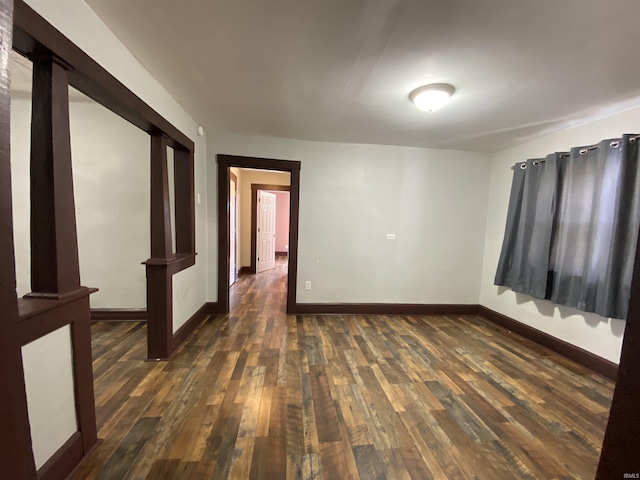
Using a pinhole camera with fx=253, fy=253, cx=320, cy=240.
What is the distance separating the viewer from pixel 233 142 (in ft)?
10.3

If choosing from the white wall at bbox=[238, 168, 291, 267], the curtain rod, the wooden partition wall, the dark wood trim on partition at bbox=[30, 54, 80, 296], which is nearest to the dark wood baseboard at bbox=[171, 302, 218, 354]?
the wooden partition wall

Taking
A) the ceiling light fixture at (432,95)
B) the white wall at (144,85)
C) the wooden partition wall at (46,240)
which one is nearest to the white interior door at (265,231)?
the white wall at (144,85)

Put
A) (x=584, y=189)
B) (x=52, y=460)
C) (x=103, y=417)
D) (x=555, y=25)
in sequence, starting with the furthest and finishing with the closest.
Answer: (x=584, y=189) < (x=103, y=417) < (x=555, y=25) < (x=52, y=460)

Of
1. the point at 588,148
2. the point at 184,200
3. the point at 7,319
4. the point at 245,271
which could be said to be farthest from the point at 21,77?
the point at 588,148

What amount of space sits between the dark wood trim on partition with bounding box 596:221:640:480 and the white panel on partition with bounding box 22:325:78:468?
6.07 feet

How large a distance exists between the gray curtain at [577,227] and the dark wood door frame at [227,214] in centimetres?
260

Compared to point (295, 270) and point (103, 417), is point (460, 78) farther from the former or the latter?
point (103, 417)

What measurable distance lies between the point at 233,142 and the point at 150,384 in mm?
2616

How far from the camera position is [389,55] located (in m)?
1.52

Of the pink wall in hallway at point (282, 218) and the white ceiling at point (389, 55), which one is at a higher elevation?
the white ceiling at point (389, 55)

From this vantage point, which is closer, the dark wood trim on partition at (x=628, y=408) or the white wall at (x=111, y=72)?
the dark wood trim on partition at (x=628, y=408)

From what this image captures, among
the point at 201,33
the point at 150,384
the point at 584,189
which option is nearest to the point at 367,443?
the point at 150,384

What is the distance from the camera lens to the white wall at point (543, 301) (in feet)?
7.11

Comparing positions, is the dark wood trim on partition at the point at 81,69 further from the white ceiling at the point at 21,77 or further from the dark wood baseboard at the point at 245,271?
the dark wood baseboard at the point at 245,271
